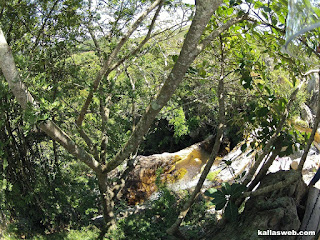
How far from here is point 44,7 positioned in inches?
Result: 129

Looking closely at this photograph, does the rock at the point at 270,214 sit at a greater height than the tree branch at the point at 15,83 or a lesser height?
lesser

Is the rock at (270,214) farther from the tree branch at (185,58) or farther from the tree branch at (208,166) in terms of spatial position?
the tree branch at (185,58)

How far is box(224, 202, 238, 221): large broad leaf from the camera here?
10.2 ft

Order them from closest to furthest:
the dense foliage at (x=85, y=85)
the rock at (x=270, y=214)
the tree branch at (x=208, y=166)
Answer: the rock at (x=270, y=214) → the dense foliage at (x=85, y=85) → the tree branch at (x=208, y=166)

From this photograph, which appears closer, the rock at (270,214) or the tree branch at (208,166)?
the rock at (270,214)

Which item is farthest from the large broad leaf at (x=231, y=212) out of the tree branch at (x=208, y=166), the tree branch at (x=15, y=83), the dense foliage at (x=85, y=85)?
the tree branch at (x=15, y=83)

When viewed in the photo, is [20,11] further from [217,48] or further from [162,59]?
[162,59]

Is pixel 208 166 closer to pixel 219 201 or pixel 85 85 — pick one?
pixel 219 201

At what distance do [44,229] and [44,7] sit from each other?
118 inches

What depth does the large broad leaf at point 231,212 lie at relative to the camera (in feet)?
10.2

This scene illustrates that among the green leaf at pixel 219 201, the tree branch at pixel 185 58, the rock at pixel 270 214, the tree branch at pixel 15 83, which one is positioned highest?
the tree branch at pixel 15 83

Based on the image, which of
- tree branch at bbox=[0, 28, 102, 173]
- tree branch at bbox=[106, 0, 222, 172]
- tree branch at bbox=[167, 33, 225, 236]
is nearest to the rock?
tree branch at bbox=[167, 33, 225, 236]

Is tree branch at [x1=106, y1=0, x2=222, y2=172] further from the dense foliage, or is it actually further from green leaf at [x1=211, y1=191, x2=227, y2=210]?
green leaf at [x1=211, y1=191, x2=227, y2=210]

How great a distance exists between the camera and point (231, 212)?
3.11 meters
